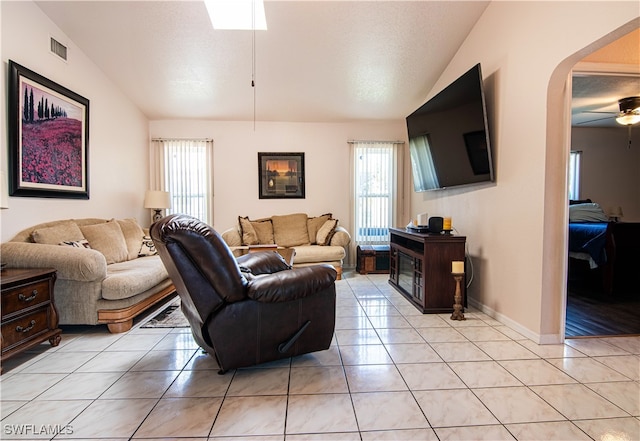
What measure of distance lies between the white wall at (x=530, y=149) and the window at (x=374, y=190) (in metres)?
2.34

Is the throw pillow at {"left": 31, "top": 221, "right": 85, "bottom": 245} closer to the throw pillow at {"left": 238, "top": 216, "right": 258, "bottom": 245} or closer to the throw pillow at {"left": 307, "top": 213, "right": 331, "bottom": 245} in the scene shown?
the throw pillow at {"left": 238, "top": 216, "right": 258, "bottom": 245}

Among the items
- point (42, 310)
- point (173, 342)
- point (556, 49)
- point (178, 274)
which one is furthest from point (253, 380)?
A: point (556, 49)

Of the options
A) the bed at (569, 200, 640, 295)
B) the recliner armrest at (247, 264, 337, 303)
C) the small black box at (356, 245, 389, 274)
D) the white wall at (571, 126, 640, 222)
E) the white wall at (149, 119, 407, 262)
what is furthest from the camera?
the white wall at (571, 126, 640, 222)

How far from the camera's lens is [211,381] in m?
1.84

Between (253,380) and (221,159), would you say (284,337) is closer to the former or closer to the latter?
(253,380)

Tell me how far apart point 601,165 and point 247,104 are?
250 inches

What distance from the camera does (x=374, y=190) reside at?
539cm

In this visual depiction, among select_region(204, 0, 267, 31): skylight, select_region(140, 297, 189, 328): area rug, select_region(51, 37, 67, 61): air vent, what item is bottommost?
select_region(140, 297, 189, 328): area rug

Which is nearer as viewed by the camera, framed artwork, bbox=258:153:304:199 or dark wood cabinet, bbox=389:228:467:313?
dark wood cabinet, bbox=389:228:467:313

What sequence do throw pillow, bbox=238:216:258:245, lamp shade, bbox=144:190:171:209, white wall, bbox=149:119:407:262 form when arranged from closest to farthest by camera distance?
lamp shade, bbox=144:190:171:209 → throw pillow, bbox=238:216:258:245 → white wall, bbox=149:119:407:262

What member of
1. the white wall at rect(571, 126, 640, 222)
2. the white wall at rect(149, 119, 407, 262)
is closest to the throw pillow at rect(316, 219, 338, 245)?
the white wall at rect(149, 119, 407, 262)

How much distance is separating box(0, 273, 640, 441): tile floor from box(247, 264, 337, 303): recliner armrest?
1.66ft

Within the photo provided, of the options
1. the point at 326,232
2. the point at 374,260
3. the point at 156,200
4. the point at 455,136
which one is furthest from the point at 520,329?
the point at 156,200

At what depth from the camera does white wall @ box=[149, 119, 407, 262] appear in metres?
5.22
